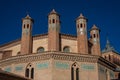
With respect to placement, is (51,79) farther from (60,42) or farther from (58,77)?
(60,42)

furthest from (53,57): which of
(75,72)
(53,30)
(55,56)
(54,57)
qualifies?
(53,30)

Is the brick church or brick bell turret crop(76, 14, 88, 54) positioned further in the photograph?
brick bell turret crop(76, 14, 88, 54)

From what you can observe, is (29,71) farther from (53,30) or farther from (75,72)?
(53,30)

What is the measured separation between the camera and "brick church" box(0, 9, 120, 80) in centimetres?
1950

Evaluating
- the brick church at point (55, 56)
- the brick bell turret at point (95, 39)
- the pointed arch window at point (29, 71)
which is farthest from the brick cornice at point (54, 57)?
the brick bell turret at point (95, 39)

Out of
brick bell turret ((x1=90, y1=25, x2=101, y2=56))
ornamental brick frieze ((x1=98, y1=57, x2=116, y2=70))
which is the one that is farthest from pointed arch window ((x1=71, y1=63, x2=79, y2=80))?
brick bell turret ((x1=90, y1=25, x2=101, y2=56))

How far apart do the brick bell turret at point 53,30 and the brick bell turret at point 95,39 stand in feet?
A: 14.3

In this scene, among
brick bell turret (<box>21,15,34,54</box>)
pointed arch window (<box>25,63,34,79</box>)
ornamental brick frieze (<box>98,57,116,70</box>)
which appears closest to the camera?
pointed arch window (<box>25,63,34,79</box>)

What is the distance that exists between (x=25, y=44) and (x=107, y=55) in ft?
92.5

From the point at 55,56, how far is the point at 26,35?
4.61 m

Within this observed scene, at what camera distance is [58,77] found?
19.1 meters

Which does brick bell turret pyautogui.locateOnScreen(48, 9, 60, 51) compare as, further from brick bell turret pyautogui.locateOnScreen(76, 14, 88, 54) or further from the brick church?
brick bell turret pyautogui.locateOnScreen(76, 14, 88, 54)

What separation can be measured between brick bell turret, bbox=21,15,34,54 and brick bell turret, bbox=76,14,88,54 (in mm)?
4450

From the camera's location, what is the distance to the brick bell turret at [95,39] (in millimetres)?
24598
